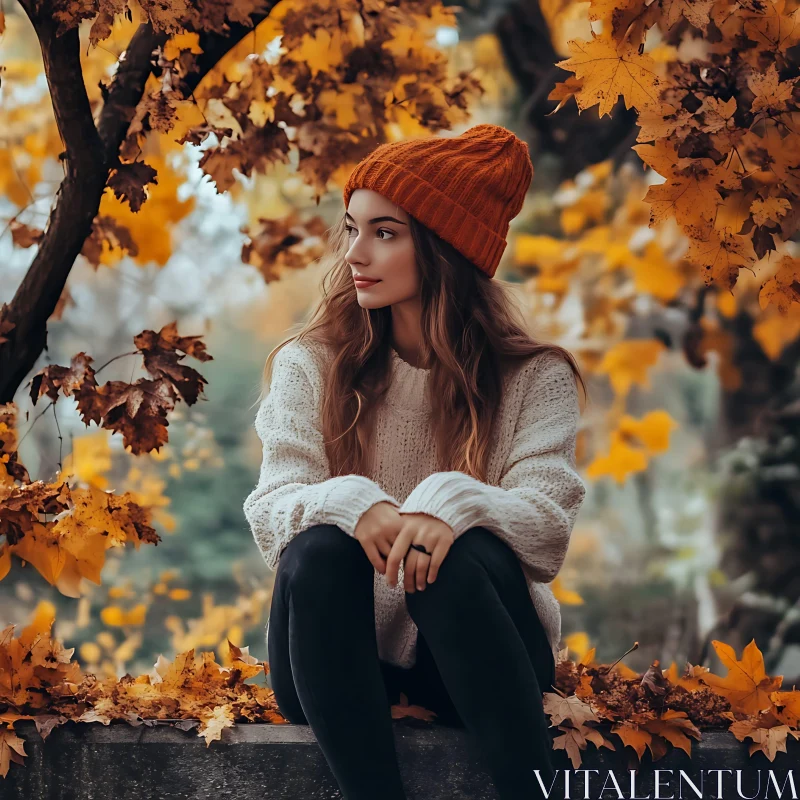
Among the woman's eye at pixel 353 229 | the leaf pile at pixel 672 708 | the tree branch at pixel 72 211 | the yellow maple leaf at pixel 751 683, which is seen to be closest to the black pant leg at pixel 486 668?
the leaf pile at pixel 672 708

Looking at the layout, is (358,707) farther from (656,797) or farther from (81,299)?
(81,299)

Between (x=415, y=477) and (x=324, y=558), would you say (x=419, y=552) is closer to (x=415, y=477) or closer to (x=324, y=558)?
(x=324, y=558)

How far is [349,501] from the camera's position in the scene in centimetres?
166

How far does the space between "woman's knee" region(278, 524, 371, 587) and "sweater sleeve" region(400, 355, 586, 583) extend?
4.3 inches

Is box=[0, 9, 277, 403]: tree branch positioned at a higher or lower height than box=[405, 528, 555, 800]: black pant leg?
higher

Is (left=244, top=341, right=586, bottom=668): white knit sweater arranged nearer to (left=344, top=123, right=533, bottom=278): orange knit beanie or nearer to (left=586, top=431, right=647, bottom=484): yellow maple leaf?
(left=344, top=123, right=533, bottom=278): orange knit beanie

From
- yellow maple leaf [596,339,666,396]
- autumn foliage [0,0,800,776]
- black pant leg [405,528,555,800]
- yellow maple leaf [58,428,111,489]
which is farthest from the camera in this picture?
yellow maple leaf [596,339,666,396]

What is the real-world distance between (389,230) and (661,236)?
7.33 ft

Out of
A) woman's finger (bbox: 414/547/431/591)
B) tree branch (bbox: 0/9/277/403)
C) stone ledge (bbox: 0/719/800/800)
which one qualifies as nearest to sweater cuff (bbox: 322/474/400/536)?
woman's finger (bbox: 414/547/431/591)

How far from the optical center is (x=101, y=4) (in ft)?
5.75

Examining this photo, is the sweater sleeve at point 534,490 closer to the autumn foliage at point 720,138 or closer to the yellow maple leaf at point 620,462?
the autumn foliage at point 720,138

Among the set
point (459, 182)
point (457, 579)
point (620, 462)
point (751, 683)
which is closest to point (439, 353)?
point (459, 182)

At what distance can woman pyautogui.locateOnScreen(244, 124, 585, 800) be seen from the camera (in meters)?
1.61

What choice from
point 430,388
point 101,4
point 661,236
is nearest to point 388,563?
point 430,388
